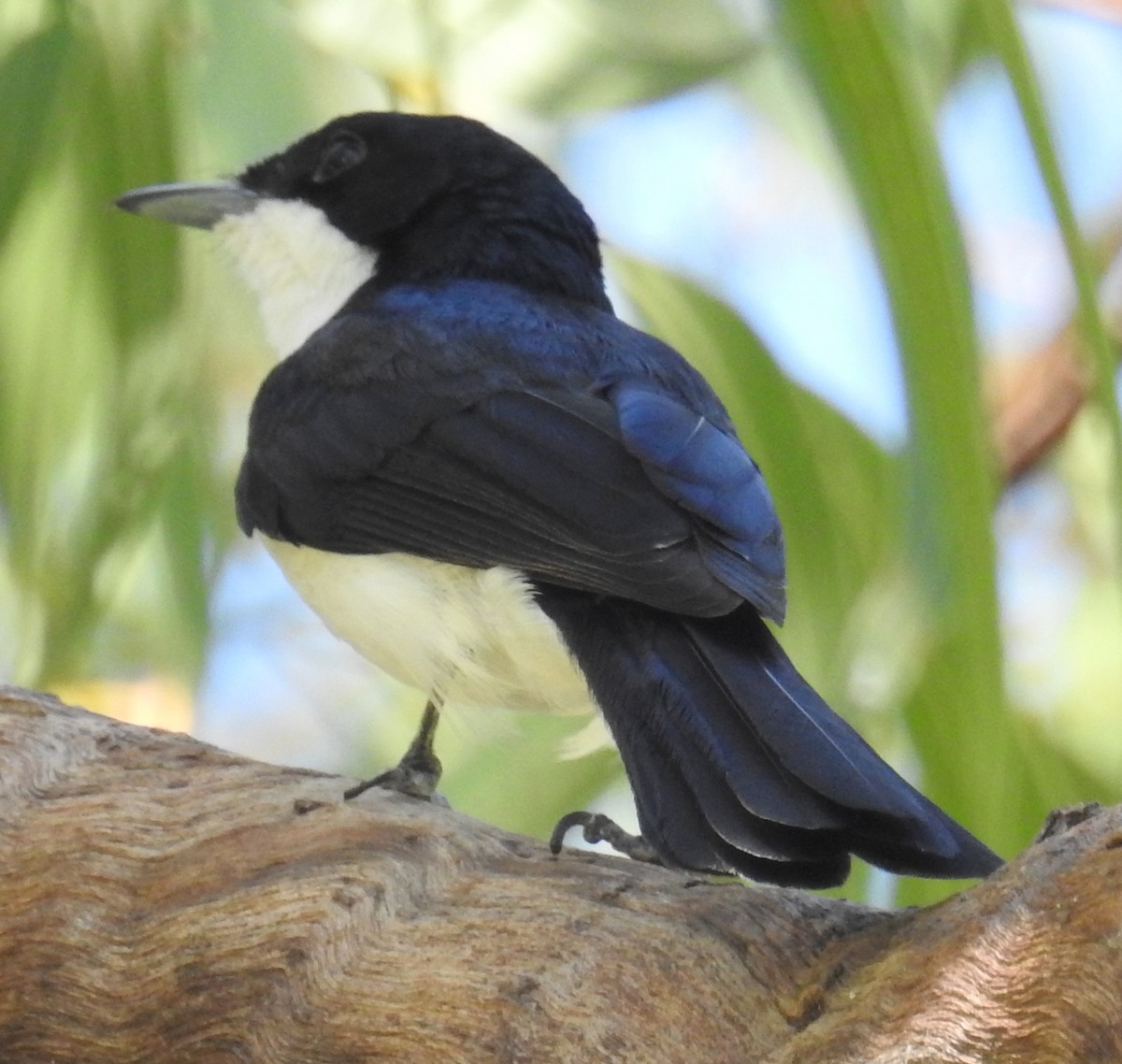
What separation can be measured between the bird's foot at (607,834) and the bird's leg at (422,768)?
0.37 meters

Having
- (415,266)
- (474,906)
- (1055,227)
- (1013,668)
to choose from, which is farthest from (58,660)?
(1013,668)

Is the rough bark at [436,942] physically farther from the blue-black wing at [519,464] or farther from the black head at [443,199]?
the black head at [443,199]

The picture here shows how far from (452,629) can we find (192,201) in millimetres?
1355

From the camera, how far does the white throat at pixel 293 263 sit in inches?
160

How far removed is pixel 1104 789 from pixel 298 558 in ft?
6.75

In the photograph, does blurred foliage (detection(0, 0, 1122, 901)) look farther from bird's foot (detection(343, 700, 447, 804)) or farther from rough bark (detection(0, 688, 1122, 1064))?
rough bark (detection(0, 688, 1122, 1064))

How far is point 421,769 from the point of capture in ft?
11.5

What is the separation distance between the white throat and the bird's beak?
0.09ft

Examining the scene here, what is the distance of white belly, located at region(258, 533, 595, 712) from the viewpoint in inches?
119

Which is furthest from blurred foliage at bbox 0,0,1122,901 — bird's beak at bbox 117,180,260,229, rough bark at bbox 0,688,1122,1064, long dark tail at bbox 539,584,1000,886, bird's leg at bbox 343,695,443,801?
rough bark at bbox 0,688,1122,1064

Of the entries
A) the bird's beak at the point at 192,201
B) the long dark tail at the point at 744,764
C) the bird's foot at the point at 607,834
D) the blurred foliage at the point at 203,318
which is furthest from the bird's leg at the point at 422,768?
the bird's beak at the point at 192,201

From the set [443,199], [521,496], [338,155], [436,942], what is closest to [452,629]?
[521,496]

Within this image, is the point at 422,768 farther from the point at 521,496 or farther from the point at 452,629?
the point at 521,496

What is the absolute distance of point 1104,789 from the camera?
4457 mm
